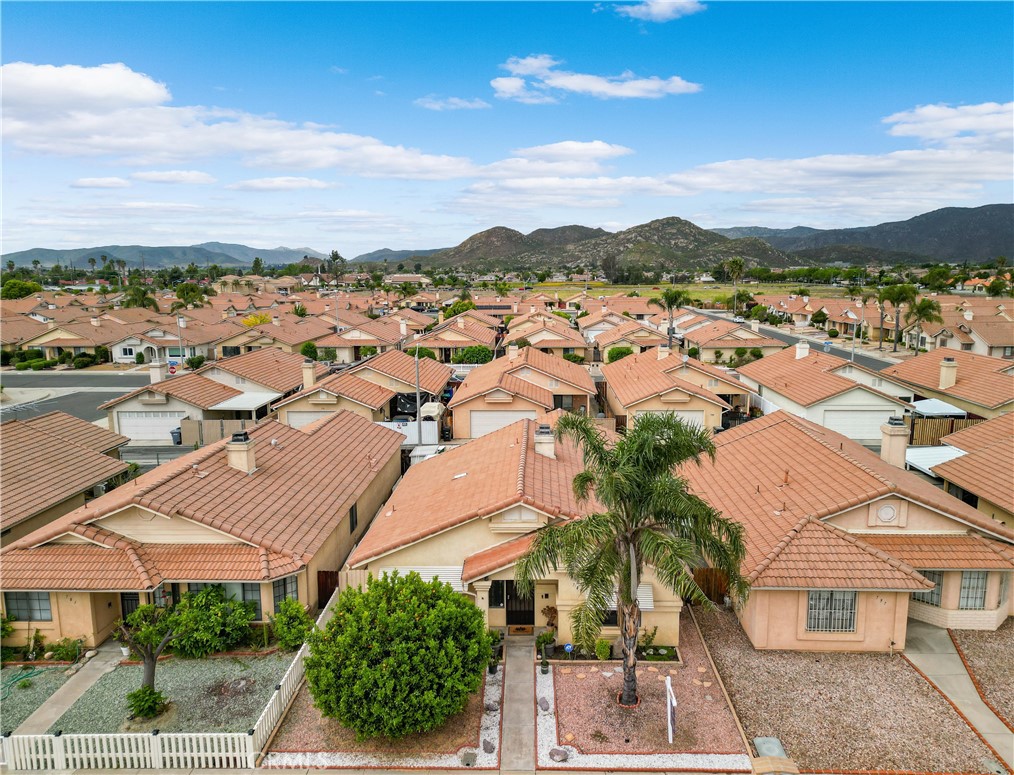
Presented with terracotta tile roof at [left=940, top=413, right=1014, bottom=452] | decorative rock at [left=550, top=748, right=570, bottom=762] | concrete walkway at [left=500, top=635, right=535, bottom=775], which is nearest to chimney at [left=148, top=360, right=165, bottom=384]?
concrete walkway at [left=500, top=635, right=535, bottom=775]

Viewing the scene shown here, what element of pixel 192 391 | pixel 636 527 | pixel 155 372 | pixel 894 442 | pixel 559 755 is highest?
pixel 636 527

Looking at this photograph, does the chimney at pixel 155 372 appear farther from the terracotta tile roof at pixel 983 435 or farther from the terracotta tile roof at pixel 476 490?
the terracotta tile roof at pixel 983 435

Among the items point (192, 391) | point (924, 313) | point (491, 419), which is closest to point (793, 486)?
point (491, 419)

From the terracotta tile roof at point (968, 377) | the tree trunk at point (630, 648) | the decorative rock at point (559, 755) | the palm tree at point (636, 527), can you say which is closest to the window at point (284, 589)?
the palm tree at point (636, 527)

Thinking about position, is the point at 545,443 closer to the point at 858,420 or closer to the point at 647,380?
the point at 647,380

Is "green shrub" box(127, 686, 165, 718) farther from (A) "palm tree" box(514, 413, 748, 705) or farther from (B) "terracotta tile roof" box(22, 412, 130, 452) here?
(B) "terracotta tile roof" box(22, 412, 130, 452)

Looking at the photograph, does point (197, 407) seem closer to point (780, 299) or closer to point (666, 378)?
point (666, 378)
